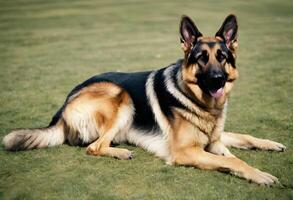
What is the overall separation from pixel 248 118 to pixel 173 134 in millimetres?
1997

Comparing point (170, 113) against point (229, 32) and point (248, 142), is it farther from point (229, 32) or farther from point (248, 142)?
point (229, 32)

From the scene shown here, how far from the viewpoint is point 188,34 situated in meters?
4.91

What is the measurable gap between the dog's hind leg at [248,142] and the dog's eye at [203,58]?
43.3 inches

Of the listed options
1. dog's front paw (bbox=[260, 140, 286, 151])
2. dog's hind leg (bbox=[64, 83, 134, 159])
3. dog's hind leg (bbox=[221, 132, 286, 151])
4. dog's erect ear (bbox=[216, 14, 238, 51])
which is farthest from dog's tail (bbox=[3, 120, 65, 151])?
dog's front paw (bbox=[260, 140, 286, 151])

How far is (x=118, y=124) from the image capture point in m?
5.14

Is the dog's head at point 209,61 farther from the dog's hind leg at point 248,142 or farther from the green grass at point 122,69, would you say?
the green grass at point 122,69

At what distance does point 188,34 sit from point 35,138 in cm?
232

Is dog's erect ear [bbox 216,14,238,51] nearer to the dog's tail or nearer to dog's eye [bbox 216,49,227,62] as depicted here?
dog's eye [bbox 216,49,227,62]

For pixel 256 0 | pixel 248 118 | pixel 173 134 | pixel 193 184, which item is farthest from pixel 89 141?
pixel 256 0

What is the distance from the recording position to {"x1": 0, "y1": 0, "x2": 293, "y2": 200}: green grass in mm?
4062

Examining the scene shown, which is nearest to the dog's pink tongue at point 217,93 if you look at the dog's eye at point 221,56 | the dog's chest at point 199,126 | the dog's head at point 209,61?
the dog's head at point 209,61

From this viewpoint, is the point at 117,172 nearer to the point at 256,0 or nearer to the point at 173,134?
the point at 173,134

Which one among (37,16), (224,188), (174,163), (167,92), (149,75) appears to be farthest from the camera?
(37,16)

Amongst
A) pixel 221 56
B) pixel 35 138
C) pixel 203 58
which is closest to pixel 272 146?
pixel 221 56
